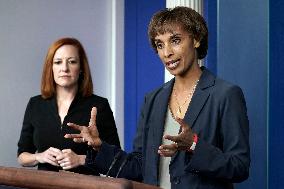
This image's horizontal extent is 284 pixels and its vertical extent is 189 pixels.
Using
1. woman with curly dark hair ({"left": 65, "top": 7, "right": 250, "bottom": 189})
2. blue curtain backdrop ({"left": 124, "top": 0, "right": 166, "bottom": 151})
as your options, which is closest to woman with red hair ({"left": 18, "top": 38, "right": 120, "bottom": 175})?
woman with curly dark hair ({"left": 65, "top": 7, "right": 250, "bottom": 189})

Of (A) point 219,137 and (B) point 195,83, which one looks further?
(B) point 195,83

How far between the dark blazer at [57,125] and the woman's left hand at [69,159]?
11 cm

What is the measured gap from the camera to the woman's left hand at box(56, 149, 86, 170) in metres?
2.90

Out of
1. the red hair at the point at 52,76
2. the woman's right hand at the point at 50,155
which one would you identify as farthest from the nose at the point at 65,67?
the woman's right hand at the point at 50,155

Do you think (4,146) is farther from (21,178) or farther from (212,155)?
(21,178)

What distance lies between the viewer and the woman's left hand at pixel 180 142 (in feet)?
5.89

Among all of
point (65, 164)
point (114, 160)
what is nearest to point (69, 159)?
point (65, 164)

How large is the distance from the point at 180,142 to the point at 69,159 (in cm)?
120

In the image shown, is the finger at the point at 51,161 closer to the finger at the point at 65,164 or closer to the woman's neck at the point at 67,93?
the finger at the point at 65,164

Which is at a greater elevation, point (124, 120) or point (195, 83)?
point (195, 83)

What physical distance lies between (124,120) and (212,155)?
3.09 metres

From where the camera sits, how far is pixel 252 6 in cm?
289

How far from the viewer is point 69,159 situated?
9.50ft

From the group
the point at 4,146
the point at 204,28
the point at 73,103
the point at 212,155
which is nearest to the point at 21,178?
the point at 212,155
